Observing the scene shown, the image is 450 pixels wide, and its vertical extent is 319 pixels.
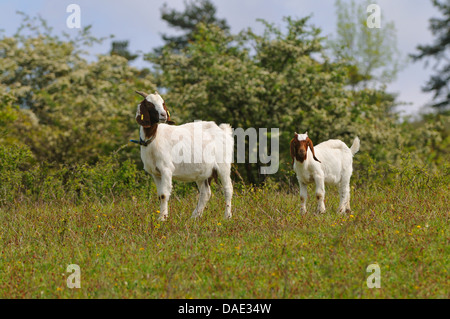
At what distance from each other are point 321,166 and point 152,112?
10.1 ft

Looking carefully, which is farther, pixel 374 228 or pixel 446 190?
pixel 446 190

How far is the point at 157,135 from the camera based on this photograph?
29.4 feet

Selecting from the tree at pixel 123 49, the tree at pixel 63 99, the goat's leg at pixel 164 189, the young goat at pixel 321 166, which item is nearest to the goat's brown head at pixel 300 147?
the young goat at pixel 321 166

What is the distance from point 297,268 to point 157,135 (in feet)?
11.6

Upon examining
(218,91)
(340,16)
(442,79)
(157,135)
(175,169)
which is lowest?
(175,169)

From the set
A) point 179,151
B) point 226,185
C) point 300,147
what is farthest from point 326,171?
point 179,151

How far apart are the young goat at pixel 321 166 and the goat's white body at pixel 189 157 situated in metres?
1.34

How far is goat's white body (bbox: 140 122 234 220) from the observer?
8914mm

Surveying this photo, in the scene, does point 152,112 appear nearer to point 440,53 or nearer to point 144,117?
point 144,117

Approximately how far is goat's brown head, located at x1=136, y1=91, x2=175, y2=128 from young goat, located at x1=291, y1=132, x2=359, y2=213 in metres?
2.25

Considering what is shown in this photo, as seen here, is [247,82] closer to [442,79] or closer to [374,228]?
[374,228]

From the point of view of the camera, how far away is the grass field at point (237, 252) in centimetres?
627

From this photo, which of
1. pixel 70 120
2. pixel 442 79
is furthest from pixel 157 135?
pixel 442 79
